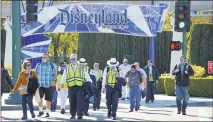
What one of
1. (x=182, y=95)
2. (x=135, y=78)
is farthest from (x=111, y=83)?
(x=182, y=95)

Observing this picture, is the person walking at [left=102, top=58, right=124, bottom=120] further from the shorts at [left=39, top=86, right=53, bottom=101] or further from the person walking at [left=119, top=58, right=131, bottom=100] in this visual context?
the person walking at [left=119, top=58, right=131, bottom=100]

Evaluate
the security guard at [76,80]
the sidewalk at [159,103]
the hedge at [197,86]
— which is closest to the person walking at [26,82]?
the security guard at [76,80]

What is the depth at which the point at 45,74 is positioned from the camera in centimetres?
1512

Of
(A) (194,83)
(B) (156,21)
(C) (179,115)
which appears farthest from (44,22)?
(C) (179,115)

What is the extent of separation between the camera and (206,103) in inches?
832

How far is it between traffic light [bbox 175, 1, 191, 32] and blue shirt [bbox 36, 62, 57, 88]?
5.38 metres

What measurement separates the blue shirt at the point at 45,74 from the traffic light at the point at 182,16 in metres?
5.38

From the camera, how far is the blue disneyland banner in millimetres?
25000

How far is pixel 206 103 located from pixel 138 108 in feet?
14.7

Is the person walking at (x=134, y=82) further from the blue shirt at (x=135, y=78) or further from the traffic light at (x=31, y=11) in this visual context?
the traffic light at (x=31, y=11)

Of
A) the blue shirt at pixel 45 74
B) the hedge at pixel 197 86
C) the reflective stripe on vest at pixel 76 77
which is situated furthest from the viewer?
the hedge at pixel 197 86

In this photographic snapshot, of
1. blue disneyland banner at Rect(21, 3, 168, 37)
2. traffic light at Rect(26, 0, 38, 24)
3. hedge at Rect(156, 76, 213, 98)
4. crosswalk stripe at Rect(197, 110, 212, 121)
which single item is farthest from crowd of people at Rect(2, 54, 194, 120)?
blue disneyland banner at Rect(21, 3, 168, 37)

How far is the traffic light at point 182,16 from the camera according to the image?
18578 millimetres

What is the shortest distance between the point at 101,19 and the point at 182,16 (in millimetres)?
7236
